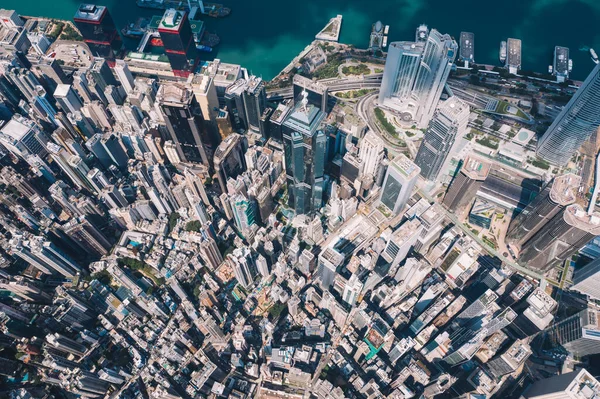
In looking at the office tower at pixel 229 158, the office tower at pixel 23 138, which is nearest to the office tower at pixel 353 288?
the office tower at pixel 229 158

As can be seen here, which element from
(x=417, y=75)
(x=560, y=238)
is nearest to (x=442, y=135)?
(x=417, y=75)

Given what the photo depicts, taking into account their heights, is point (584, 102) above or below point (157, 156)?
above

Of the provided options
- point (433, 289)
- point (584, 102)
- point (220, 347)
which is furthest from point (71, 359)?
point (584, 102)

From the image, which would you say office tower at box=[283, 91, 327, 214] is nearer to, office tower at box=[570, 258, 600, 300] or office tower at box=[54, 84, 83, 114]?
office tower at box=[570, 258, 600, 300]

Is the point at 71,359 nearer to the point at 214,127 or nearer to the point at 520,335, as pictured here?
the point at 214,127

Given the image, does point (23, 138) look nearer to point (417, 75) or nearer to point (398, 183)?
point (398, 183)

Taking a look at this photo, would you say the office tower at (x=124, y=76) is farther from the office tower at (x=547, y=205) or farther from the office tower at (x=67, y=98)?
the office tower at (x=547, y=205)
